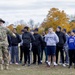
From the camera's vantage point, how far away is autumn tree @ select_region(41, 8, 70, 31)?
236 ft

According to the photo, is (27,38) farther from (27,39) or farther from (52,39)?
(52,39)

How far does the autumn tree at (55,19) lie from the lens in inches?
2827

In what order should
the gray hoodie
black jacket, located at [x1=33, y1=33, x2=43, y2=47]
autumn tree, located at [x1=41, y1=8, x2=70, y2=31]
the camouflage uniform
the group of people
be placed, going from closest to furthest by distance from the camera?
the camouflage uniform, the group of people, the gray hoodie, black jacket, located at [x1=33, y1=33, x2=43, y2=47], autumn tree, located at [x1=41, y1=8, x2=70, y2=31]

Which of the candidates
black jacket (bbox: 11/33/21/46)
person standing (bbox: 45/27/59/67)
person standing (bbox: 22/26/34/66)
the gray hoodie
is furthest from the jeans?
the gray hoodie

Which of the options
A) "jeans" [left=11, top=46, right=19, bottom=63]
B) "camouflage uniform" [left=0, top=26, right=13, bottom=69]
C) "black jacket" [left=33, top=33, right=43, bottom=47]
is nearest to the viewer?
"camouflage uniform" [left=0, top=26, right=13, bottom=69]

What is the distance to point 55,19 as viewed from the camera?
74250 millimetres

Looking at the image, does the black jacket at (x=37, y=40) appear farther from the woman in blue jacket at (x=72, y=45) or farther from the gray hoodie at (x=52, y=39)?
the woman in blue jacket at (x=72, y=45)

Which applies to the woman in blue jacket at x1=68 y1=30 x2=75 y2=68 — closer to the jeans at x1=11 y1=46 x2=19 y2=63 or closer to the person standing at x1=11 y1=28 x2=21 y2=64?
the person standing at x1=11 y1=28 x2=21 y2=64

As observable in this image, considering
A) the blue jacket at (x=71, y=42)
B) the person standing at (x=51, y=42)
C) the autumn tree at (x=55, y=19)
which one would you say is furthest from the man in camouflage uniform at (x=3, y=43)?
the autumn tree at (x=55, y=19)

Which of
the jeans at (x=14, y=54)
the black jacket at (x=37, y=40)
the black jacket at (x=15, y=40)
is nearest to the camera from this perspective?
the black jacket at (x=37, y=40)

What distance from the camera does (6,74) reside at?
45.3 feet

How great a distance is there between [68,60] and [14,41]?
2.99 meters

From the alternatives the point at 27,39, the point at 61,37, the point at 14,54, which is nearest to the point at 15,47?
the point at 14,54

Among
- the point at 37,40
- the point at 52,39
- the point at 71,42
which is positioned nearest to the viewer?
the point at 71,42
